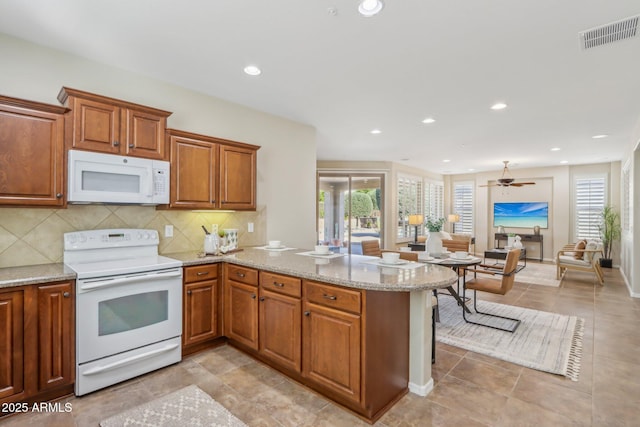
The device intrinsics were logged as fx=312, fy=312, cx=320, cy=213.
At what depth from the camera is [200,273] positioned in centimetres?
292

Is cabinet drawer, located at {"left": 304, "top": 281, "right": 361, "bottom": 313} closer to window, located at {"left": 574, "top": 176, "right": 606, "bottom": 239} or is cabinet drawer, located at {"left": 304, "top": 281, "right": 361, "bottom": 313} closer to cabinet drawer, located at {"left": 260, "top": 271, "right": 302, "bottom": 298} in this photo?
cabinet drawer, located at {"left": 260, "top": 271, "right": 302, "bottom": 298}

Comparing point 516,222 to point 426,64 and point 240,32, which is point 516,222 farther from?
point 240,32

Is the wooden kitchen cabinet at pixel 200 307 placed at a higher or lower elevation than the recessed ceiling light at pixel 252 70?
lower

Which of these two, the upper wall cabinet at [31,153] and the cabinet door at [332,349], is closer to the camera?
the cabinet door at [332,349]

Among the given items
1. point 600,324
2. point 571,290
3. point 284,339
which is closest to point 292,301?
point 284,339

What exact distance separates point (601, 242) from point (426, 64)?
8169 mm

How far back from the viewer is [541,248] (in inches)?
349

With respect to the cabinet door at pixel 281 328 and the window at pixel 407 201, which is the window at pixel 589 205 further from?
the cabinet door at pixel 281 328

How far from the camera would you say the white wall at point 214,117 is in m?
2.50

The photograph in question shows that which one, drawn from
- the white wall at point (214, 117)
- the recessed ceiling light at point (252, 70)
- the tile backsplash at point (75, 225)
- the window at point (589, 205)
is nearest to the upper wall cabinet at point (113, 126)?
the white wall at point (214, 117)

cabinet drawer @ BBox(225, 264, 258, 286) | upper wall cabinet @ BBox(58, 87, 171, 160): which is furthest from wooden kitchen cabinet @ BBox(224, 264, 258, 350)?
upper wall cabinet @ BBox(58, 87, 171, 160)

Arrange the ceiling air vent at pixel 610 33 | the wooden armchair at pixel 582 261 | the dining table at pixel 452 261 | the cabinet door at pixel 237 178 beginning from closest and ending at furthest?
the ceiling air vent at pixel 610 33 < the cabinet door at pixel 237 178 < the dining table at pixel 452 261 < the wooden armchair at pixel 582 261

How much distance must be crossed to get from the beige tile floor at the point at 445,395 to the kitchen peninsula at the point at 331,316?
0.14 metres

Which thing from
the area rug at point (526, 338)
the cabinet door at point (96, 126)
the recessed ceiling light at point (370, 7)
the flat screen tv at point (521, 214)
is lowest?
the area rug at point (526, 338)
